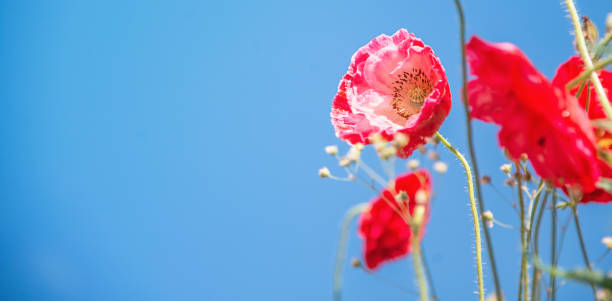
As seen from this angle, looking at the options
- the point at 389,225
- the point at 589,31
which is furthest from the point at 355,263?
the point at 589,31

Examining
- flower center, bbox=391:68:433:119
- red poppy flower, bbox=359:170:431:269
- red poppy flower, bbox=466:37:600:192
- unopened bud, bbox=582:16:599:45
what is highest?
flower center, bbox=391:68:433:119

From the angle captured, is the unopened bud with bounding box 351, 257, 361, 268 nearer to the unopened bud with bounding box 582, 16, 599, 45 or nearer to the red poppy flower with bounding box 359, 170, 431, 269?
the red poppy flower with bounding box 359, 170, 431, 269

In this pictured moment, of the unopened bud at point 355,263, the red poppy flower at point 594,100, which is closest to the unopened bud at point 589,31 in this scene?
the red poppy flower at point 594,100

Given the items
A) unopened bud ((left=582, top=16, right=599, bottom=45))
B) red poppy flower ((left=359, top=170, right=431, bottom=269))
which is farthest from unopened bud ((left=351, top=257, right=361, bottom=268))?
unopened bud ((left=582, top=16, right=599, bottom=45))

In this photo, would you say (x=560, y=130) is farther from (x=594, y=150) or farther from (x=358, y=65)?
(x=358, y=65)

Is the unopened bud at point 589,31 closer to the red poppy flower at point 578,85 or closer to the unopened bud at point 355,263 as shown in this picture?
the red poppy flower at point 578,85

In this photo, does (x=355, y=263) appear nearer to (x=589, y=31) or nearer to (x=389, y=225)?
(x=389, y=225)
